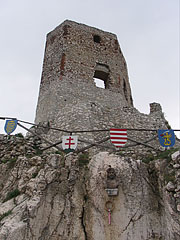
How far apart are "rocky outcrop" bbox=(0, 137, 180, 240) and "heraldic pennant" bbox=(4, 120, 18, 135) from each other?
5.92ft

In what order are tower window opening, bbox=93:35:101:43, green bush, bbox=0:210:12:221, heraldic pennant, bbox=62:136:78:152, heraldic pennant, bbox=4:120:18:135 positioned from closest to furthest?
green bush, bbox=0:210:12:221, heraldic pennant, bbox=62:136:78:152, heraldic pennant, bbox=4:120:18:135, tower window opening, bbox=93:35:101:43

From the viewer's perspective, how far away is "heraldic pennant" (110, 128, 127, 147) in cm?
685

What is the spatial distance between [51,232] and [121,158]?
2606 mm

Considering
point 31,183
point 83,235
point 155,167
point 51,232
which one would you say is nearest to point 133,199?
point 155,167

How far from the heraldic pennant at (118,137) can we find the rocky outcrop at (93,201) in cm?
53

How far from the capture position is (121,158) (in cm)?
637

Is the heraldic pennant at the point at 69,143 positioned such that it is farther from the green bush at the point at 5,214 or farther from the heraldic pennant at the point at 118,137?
the green bush at the point at 5,214

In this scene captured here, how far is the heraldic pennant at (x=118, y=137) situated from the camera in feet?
22.5

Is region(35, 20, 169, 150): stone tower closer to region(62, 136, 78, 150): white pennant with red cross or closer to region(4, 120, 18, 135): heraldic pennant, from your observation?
region(62, 136, 78, 150): white pennant with red cross

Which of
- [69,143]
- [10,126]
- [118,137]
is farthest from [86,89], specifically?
[118,137]

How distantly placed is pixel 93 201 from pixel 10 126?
3.88 metres

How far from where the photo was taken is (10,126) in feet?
25.4

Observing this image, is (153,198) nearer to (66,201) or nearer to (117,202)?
(117,202)

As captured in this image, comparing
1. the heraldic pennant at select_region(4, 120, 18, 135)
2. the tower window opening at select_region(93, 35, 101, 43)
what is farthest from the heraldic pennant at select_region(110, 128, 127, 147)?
the tower window opening at select_region(93, 35, 101, 43)
